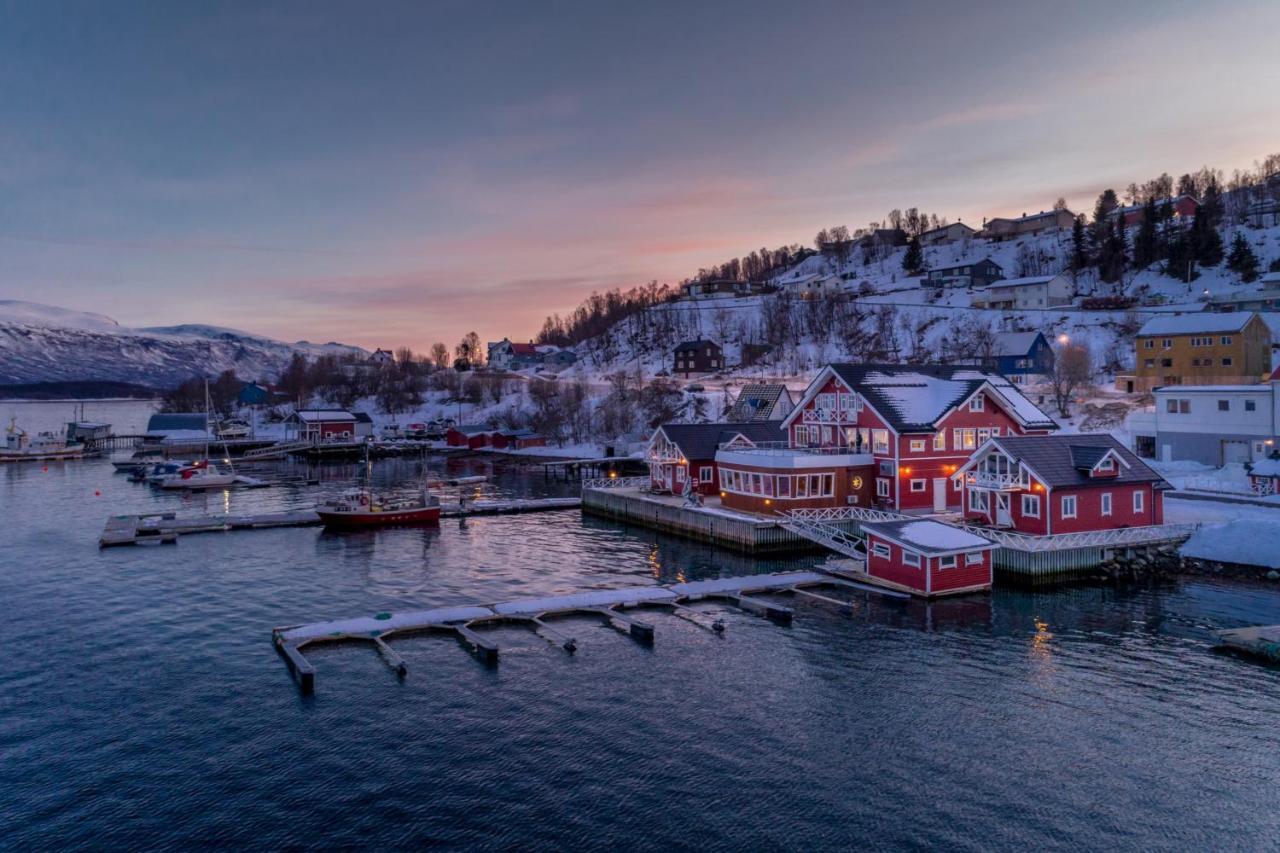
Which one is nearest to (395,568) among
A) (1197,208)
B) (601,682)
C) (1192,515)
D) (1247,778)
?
(601,682)

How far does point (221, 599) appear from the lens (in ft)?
148

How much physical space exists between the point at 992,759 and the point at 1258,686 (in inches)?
502

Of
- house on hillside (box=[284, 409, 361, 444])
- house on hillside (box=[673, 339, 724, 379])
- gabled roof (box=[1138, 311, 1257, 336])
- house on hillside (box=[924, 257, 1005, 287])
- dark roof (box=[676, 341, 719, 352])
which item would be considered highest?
house on hillside (box=[924, 257, 1005, 287])

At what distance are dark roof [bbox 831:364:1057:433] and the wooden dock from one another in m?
30.3

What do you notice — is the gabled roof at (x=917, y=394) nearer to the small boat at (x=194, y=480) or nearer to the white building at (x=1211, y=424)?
the white building at (x=1211, y=424)

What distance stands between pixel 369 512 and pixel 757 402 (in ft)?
167

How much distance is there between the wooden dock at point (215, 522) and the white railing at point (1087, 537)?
40.6m

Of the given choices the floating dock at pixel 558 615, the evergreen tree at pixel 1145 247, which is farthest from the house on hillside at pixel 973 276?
the floating dock at pixel 558 615

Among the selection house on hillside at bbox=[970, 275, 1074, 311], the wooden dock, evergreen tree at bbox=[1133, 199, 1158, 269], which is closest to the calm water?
the wooden dock

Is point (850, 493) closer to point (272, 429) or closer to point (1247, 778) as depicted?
point (1247, 778)

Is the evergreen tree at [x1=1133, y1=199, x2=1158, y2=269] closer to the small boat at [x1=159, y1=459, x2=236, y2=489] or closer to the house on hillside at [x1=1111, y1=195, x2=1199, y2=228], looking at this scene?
the house on hillside at [x1=1111, y1=195, x2=1199, y2=228]

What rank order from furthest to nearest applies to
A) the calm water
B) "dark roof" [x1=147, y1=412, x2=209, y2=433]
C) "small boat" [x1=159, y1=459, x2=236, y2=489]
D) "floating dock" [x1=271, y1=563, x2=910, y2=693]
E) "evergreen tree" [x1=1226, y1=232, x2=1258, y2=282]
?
"dark roof" [x1=147, y1=412, x2=209, y2=433] → "evergreen tree" [x1=1226, y1=232, x2=1258, y2=282] → "small boat" [x1=159, y1=459, x2=236, y2=489] → "floating dock" [x1=271, y1=563, x2=910, y2=693] → the calm water

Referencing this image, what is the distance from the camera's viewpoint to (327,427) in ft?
462

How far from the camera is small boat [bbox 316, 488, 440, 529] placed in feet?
220
